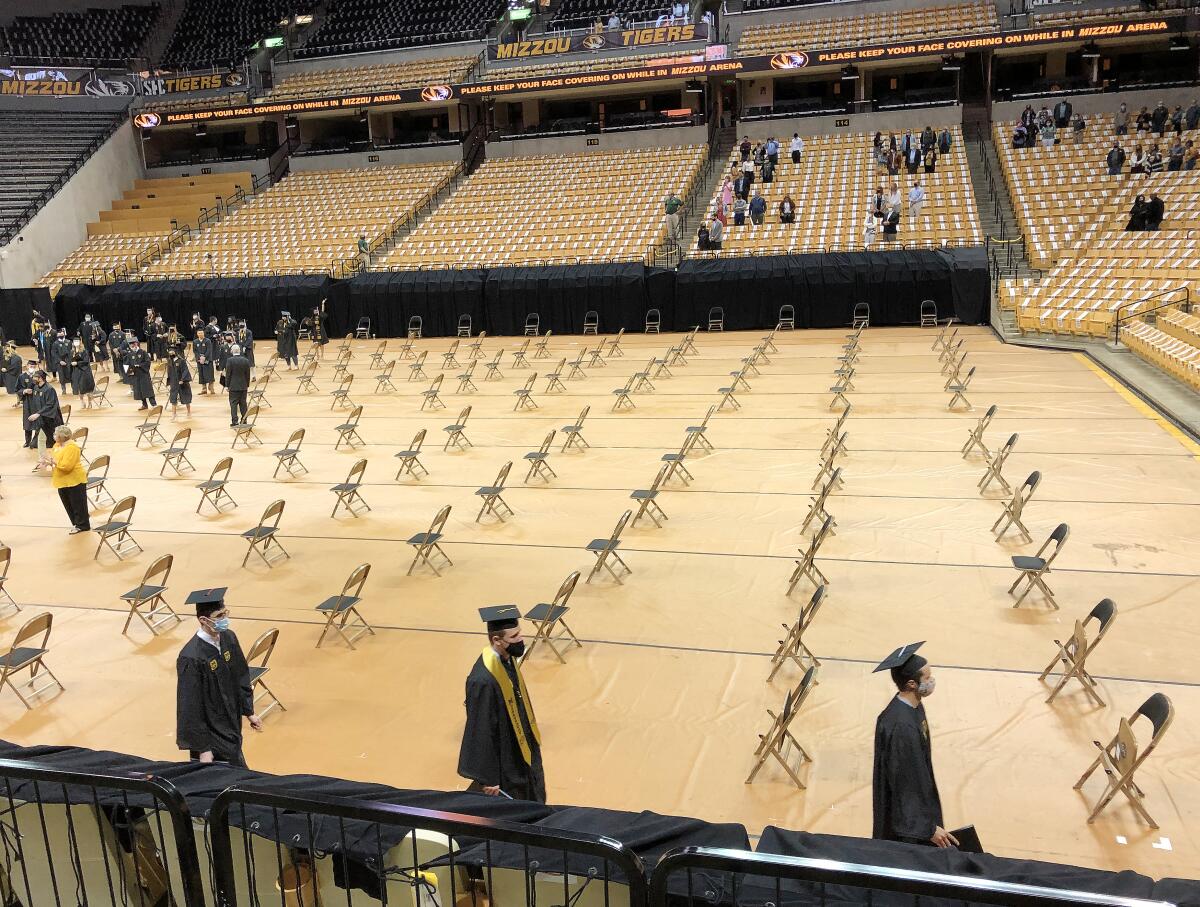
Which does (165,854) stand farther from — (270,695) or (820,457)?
(820,457)

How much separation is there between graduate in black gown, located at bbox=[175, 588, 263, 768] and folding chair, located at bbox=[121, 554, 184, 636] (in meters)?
3.28

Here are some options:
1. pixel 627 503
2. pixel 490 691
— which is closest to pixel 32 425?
pixel 627 503

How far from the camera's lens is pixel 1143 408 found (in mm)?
15727

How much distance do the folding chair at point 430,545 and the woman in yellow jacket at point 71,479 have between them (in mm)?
4594

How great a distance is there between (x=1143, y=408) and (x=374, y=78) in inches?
1462

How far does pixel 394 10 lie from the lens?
157 ft

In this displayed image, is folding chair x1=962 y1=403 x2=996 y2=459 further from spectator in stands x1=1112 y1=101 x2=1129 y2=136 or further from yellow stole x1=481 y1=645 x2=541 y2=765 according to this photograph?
spectator in stands x1=1112 y1=101 x2=1129 y2=136

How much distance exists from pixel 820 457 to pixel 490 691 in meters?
9.20

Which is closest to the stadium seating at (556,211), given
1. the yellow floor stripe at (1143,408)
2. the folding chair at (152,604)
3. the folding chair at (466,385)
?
the folding chair at (466,385)

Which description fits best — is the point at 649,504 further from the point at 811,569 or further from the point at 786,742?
the point at 786,742

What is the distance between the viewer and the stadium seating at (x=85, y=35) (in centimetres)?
4369

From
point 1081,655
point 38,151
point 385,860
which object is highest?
point 38,151

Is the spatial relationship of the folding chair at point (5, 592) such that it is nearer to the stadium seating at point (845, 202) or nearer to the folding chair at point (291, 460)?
the folding chair at point (291, 460)

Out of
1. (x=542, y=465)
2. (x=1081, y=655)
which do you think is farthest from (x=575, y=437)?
(x=1081, y=655)
